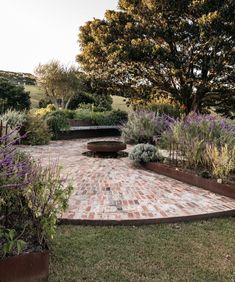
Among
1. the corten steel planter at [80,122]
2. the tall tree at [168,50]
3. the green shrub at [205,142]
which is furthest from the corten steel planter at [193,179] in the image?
the tall tree at [168,50]

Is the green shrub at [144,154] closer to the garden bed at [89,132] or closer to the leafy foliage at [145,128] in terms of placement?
the leafy foliage at [145,128]

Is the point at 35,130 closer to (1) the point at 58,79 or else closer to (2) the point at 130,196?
(2) the point at 130,196

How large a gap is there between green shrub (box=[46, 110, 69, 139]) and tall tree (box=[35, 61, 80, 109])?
584 cm

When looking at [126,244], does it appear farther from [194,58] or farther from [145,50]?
[194,58]

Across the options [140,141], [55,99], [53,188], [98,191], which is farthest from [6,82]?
[53,188]

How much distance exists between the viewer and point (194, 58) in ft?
52.4

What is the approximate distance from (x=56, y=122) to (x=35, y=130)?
1.82m

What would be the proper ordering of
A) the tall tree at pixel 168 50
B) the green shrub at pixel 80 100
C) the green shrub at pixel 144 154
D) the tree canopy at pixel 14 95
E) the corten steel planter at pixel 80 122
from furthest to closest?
the green shrub at pixel 80 100, the tree canopy at pixel 14 95, the corten steel planter at pixel 80 122, the tall tree at pixel 168 50, the green shrub at pixel 144 154

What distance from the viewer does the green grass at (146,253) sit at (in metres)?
3.19

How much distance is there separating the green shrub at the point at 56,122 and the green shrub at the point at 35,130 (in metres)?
1.23

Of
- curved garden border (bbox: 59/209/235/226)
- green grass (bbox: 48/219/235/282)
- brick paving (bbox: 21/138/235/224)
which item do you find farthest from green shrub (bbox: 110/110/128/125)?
green grass (bbox: 48/219/235/282)

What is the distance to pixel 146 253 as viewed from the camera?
12.0ft

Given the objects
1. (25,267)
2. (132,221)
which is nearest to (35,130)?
(132,221)

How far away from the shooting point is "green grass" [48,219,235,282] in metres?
3.19
